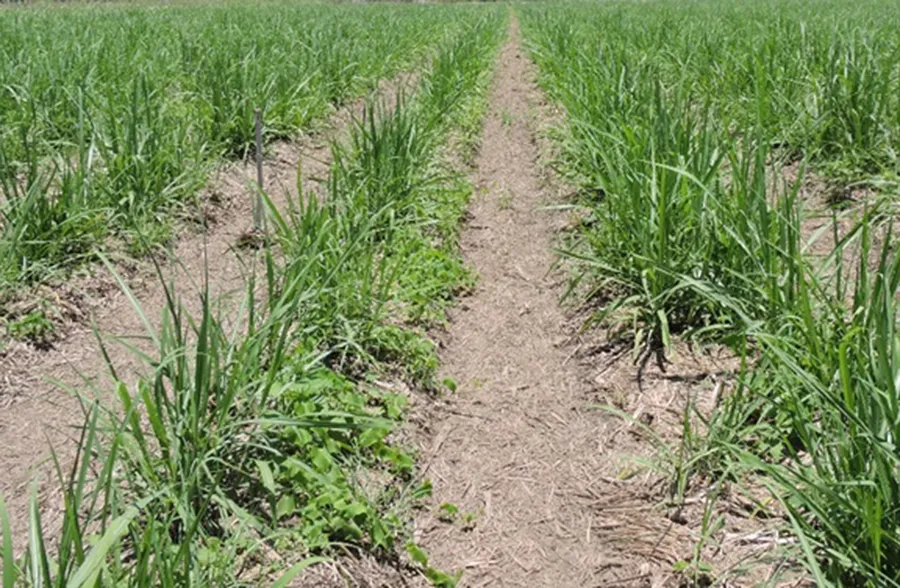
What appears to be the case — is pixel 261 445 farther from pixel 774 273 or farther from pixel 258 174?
pixel 258 174

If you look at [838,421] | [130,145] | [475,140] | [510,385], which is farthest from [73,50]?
[838,421]

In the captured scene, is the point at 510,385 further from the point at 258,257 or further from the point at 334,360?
the point at 258,257

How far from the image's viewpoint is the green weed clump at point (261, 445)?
1584 millimetres

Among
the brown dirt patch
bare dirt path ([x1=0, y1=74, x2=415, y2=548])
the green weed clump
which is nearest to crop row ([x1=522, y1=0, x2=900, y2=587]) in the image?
the brown dirt patch

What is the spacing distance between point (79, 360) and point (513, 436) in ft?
5.48

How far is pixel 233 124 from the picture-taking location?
5262 mm

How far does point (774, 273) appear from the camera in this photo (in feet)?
8.25

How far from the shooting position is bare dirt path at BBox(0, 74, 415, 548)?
2.28m

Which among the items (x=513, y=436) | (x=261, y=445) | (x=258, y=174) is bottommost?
(x=513, y=436)

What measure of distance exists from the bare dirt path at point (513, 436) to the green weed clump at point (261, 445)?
0.15 m

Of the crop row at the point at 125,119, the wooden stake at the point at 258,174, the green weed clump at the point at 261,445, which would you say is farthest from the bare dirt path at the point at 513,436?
the crop row at the point at 125,119

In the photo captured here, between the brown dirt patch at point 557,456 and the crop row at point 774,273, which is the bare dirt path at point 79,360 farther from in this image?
the crop row at point 774,273

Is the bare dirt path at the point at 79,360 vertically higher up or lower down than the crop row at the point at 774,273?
lower down

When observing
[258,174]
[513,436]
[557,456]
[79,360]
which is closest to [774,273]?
[557,456]
